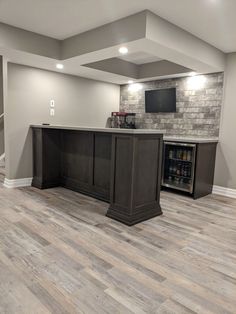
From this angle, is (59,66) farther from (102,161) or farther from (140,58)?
(102,161)

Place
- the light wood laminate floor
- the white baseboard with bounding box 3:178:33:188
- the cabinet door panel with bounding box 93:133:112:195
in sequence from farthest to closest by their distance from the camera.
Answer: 1. the white baseboard with bounding box 3:178:33:188
2. the cabinet door panel with bounding box 93:133:112:195
3. the light wood laminate floor

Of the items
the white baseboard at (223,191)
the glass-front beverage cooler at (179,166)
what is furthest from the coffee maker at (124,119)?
the white baseboard at (223,191)

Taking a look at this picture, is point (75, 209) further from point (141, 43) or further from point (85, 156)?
point (141, 43)

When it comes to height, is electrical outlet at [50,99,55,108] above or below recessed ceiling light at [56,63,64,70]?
below

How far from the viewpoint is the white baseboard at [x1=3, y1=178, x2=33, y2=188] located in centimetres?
437

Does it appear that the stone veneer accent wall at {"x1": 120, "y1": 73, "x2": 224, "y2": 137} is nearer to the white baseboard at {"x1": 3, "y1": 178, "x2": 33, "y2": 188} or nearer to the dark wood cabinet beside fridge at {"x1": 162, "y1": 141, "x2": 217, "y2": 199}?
the dark wood cabinet beside fridge at {"x1": 162, "y1": 141, "x2": 217, "y2": 199}

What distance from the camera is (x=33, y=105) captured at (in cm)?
450

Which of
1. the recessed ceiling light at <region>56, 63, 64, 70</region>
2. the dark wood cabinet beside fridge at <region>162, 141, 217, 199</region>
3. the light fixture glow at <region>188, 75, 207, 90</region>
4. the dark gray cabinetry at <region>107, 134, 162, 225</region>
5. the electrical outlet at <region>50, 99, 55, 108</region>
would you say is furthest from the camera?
the electrical outlet at <region>50, 99, 55, 108</region>

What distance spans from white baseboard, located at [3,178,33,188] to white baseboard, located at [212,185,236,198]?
3536 millimetres

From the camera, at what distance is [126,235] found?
103 inches

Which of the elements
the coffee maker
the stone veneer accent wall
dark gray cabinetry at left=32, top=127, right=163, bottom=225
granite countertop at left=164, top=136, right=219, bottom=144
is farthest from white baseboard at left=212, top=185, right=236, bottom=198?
the coffee maker

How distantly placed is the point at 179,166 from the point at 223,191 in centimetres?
91

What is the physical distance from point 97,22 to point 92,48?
0.35m

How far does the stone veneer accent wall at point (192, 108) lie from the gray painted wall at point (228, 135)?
0.37ft
